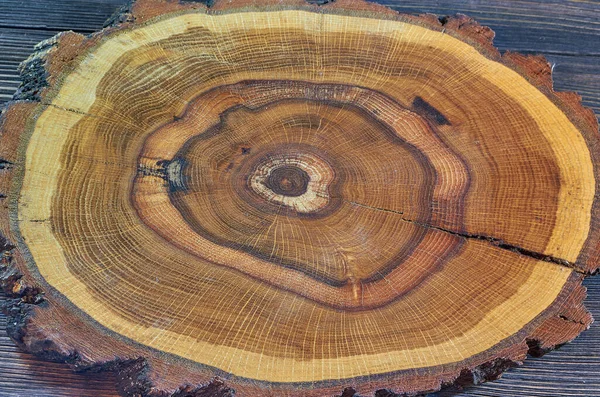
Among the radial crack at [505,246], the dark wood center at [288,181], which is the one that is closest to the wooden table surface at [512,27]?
the radial crack at [505,246]

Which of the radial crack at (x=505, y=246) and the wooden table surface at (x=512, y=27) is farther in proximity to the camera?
the wooden table surface at (x=512, y=27)

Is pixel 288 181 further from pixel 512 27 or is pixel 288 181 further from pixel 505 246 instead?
pixel 512 27

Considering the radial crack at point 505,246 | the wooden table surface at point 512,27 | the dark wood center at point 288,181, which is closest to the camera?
the radial crack at point 505,246

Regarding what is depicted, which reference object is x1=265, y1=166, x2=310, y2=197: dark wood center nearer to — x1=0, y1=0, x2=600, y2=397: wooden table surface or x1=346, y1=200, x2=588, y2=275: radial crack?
x1=346, y1=200, x2=588, y2=275: radial crack

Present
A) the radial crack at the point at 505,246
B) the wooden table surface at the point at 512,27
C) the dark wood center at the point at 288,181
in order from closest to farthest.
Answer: the radial crack at the point at 505,246 → the dark wood center at the point at 288,181 → the wooden table surface at the point at 512,27

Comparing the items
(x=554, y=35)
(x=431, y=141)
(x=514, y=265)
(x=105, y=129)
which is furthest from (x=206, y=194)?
(x=554, y=35)

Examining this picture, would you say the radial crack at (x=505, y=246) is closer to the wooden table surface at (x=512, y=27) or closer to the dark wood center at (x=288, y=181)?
the dark wood center at (x=288, y=181)

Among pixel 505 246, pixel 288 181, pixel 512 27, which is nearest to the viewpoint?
pixel 505 246

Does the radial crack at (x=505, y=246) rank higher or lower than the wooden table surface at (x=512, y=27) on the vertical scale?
lower

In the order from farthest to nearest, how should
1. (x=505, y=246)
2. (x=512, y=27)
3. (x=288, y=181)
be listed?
(x=512, y=27), (x=288, y=181), (x=505, y=246)

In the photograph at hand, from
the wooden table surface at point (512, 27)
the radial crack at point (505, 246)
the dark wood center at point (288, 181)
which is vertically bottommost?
the radial crack at point (505, 246)

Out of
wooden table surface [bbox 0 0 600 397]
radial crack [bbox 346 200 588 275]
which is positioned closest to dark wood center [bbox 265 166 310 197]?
radial crack [bbox 346 200 588 275]

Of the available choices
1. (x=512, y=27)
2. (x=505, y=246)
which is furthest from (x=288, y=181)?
(x=512, y=27)
